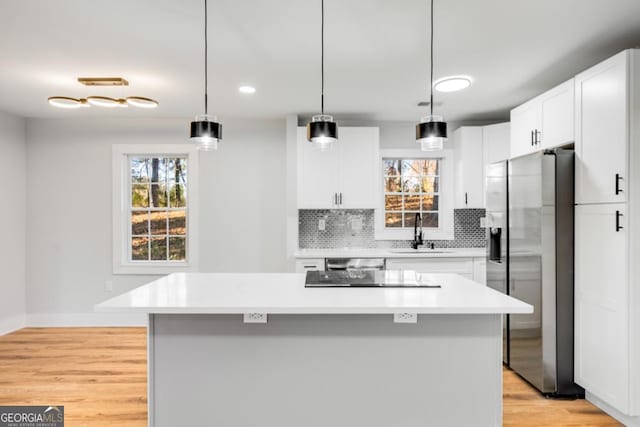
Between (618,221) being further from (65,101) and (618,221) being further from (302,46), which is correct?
(65,101)

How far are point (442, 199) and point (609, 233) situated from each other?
2.44 metres

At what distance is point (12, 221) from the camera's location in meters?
4.52

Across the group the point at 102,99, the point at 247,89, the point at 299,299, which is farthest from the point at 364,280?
the point at 102,99

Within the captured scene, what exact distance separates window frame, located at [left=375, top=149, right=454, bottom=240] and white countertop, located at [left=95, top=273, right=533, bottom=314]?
2.42m

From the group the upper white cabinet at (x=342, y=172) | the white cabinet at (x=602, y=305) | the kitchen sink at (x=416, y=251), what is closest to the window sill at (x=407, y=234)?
the kitchen sink at (x=416, y=251)

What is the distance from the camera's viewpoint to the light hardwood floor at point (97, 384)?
2590 mm

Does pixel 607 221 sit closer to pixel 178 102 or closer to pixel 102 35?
pixel 102 35

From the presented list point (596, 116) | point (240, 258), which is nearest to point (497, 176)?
point (596, 116)

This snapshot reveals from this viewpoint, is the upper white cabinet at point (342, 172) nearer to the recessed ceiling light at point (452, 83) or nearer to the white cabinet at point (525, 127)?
the recessed ceiling light at point (452, 83)

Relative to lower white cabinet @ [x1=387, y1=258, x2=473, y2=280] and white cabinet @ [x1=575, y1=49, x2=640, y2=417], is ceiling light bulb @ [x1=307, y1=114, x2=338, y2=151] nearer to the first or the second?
white cabinet @ [x1=575, y1=49, x2=640, y2=417]

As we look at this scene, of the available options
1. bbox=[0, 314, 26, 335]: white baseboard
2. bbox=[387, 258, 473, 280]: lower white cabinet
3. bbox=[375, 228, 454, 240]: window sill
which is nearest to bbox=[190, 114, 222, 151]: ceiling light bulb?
bbox=[387, 258, 473, 280]: lower white cabinet

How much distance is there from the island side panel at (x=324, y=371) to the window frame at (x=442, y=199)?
2822mm

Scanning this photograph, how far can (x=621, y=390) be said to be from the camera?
2373 mm

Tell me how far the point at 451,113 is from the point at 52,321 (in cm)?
534
